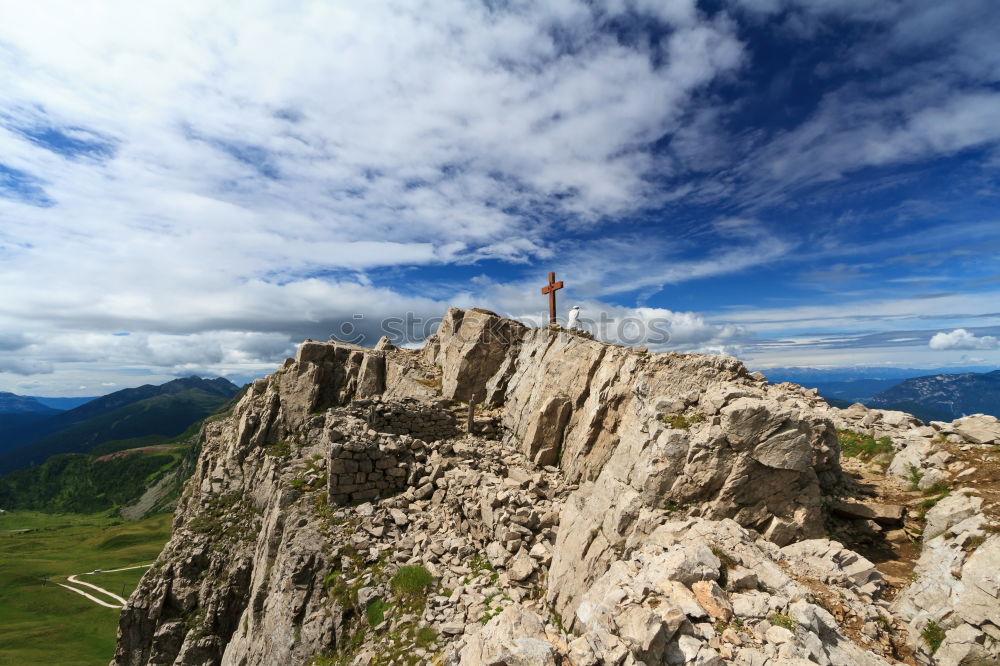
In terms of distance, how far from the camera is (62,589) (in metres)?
104

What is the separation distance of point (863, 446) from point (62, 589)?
158895mm

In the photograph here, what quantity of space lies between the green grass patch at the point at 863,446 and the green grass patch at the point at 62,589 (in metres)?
95.7

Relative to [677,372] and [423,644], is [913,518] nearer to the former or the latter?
[677,372]

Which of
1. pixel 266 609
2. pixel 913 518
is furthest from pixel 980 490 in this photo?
pixel 266 609

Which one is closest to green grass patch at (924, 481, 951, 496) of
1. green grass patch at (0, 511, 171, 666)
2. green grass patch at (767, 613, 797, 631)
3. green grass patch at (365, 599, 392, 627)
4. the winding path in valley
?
green grass patch at (767, 613, 797, 631)

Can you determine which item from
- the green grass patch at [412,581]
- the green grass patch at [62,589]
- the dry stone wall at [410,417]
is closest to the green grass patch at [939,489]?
the green grass patch at [412,581]

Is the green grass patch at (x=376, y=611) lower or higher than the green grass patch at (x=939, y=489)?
lower

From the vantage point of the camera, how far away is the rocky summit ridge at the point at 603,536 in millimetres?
8664

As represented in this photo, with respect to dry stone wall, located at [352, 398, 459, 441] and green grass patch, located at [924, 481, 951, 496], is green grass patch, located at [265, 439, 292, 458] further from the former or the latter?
→ green grass patch, located at [924, 481, 951, 496]

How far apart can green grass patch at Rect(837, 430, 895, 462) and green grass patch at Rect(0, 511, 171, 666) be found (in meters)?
95.7

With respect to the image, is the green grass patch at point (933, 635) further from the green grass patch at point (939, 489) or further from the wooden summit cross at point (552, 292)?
the wooden summit cross at point (552, 292)

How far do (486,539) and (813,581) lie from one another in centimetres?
1123

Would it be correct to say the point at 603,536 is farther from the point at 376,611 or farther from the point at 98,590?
the point at 98,590

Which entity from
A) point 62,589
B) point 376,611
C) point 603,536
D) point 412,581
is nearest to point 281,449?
point 376,611
